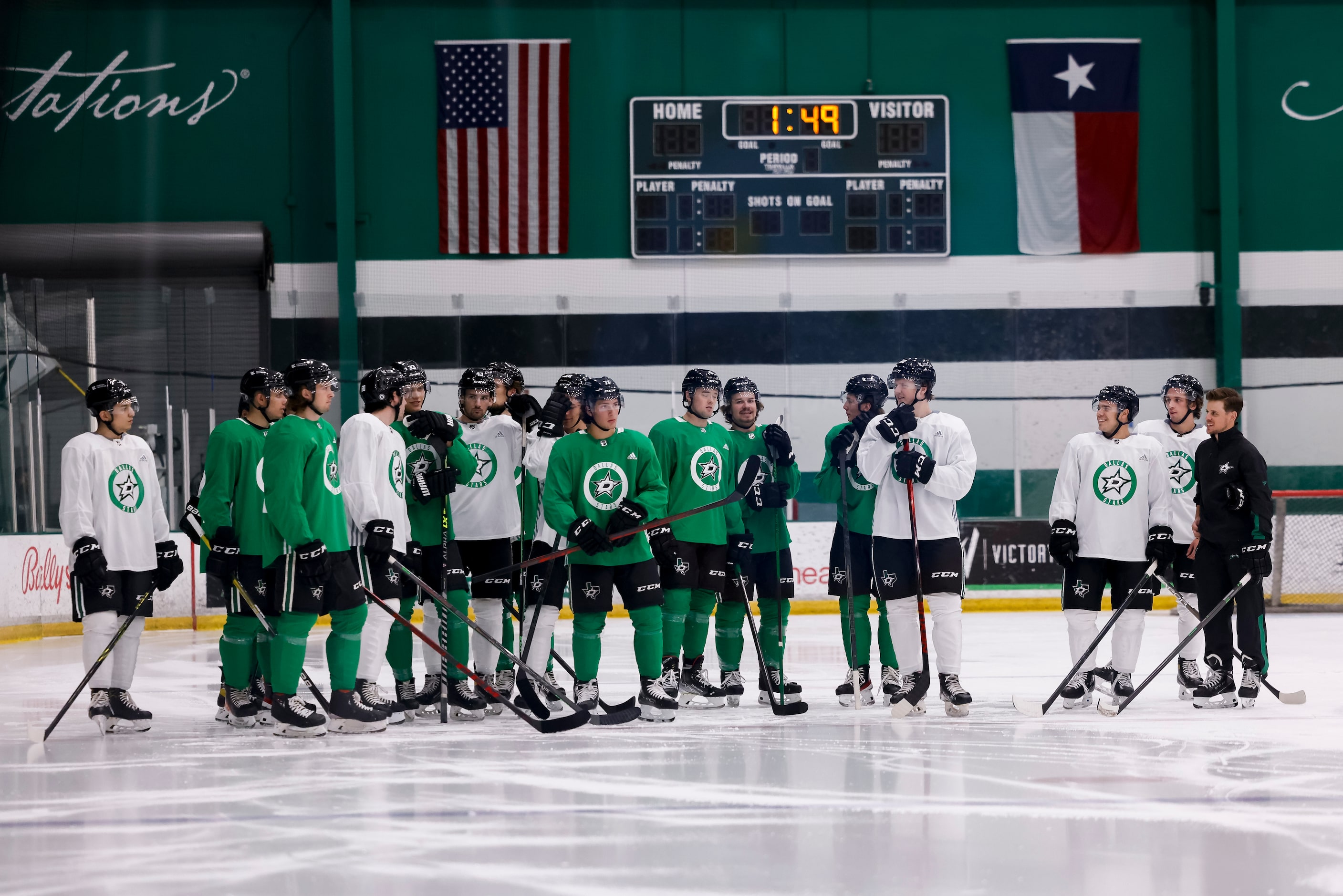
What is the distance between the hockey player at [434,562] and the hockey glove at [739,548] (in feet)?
3.37

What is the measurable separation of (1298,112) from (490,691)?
9334 millimetres

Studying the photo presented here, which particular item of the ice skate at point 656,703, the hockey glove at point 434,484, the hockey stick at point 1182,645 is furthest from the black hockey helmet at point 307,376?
the hockey stick at point 1182,645

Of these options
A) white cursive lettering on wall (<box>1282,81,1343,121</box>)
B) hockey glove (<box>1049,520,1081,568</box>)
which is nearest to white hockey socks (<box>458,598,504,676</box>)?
hockey glove (<box>1049,520,1081,568</box>)

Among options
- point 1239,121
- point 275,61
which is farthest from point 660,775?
point 1239,121

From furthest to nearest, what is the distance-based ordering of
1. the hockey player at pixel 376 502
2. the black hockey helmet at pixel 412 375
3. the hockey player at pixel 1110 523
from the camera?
the hockey player at pixel 1110 523 → the black hockey helmet at pixel 412 375 → the hockey player at pixel 376 502

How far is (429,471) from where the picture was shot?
4773mm

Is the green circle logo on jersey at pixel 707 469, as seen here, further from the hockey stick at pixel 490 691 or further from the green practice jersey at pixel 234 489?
the green practice jersey at pixel 234 489

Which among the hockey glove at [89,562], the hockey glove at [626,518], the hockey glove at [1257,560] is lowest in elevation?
the hockey glove at [1257,560]

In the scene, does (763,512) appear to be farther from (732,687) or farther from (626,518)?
(626,518)

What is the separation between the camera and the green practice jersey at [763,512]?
504 cm

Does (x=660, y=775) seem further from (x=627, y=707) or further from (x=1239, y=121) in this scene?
(x=1239, y=121)

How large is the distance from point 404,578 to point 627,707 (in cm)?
97

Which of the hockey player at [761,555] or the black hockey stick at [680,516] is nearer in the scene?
the black hockey stick at [680,516]

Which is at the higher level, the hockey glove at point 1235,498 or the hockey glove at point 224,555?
the hockey glove at point 1235,498
